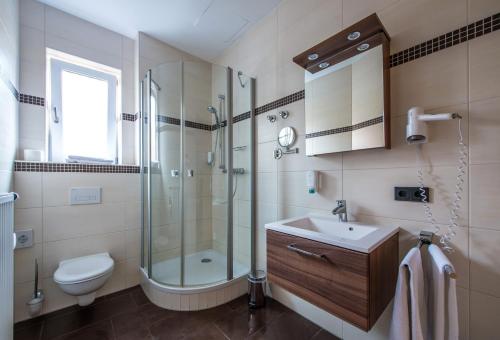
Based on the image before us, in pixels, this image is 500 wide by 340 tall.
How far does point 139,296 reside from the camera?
78.8 inches

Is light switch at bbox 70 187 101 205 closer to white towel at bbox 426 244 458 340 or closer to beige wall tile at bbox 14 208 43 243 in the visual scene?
beige wall tile at bbox 14 208 43 243

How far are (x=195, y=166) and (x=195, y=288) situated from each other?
1.07 meters

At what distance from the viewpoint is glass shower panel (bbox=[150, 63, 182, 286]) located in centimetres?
204

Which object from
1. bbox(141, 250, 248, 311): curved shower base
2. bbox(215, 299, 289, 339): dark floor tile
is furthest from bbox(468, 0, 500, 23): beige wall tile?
bbox(141, 250, 248, 311): curved shower base

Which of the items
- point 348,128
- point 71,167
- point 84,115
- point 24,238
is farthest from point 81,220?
point 348,128

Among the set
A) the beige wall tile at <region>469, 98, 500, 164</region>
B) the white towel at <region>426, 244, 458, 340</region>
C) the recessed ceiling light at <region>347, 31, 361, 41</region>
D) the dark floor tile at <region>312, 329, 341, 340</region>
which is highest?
the recessed ceiling light at <region>347, 31, 361, 41</region>

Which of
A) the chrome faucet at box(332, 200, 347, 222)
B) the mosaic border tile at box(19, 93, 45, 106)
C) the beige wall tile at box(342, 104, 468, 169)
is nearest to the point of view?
the beige wall tile at box(342, 104, 468, 169)

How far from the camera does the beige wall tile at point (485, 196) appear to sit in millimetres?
958

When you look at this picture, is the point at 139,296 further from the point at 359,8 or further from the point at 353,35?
the point at 359,8

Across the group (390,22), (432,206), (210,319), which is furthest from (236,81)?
(210,319)

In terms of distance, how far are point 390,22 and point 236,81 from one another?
128 centimetres

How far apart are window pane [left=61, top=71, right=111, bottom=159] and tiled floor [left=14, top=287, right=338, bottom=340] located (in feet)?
4.61

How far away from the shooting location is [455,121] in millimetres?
1059

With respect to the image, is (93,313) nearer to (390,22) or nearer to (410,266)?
(410,266)
